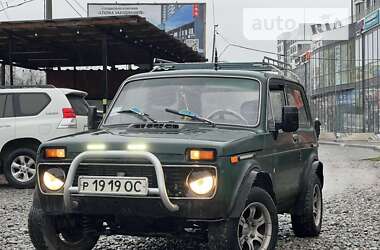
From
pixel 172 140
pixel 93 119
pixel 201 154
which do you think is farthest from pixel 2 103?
pixel 201 154

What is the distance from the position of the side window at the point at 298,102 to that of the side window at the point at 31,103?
5905mm

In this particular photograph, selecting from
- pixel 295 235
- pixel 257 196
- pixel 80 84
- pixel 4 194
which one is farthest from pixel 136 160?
pixel 80 84

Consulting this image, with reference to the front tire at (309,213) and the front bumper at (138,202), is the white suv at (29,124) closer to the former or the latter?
the front tire at (309,213)

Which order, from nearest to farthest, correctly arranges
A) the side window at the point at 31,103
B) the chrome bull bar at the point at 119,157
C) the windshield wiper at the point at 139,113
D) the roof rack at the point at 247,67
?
1. the chrome bull bar at the point at 119,157
2. the windshield wiper at the point at 139,113
3. the roof rack at the point at 247,67
4. the side window at the point at 31,103

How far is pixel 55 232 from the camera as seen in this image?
16.3ft

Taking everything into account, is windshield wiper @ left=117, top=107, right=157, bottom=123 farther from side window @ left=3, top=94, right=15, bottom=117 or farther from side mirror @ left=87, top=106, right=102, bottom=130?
side window @ left=3, top=94, right=15, bottom=117

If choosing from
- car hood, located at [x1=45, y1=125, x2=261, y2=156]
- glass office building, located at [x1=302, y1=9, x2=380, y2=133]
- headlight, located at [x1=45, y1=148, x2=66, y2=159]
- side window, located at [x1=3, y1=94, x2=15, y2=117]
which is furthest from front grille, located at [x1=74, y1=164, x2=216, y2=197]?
glass office building, located at [x1=302, y1=9, x2=380, y2=133]

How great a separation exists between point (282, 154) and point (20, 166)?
272 inches

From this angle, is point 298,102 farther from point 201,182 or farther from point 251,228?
point 201,182

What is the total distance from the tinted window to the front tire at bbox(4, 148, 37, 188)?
1.17 meters

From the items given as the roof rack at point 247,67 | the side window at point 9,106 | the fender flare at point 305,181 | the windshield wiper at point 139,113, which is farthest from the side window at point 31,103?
the fender flare at point 305,181

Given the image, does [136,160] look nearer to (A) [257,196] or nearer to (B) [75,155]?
(B) [75,155]

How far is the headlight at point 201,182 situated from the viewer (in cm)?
441

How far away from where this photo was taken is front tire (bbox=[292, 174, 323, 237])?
20.9ft
